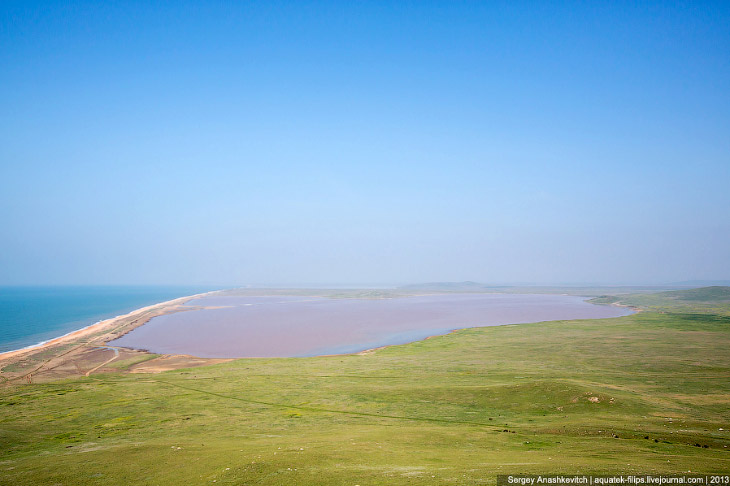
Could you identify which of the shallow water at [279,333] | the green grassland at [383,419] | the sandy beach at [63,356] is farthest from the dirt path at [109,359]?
the green grassland at [383,419]

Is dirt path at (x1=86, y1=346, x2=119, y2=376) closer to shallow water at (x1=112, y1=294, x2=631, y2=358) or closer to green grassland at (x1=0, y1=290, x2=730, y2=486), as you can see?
shallow water at (x1=112, y1=294, x2=631, y2=358)

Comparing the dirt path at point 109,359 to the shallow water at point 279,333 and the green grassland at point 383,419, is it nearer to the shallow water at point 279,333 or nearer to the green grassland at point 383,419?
the shallow water at point 279,333

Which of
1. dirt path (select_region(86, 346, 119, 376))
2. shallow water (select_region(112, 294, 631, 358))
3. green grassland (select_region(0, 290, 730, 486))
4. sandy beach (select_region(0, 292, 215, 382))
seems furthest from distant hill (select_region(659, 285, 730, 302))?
sandy beach (select_region(0, 292, 215, 382))

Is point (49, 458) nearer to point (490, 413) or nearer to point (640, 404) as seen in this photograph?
point (490, 413)

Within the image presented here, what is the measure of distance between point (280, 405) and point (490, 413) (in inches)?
630

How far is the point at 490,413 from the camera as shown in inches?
1035

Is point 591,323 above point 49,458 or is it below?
below

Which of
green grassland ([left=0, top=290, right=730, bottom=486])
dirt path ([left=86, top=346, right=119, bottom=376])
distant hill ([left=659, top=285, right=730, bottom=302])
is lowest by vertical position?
distant hill ([left=659, top=285, right=730, bottom=302])

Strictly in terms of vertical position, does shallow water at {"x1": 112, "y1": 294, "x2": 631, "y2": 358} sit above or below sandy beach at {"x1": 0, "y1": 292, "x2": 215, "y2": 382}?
below

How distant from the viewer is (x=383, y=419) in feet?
85.1

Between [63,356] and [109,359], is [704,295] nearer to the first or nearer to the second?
[109,359]

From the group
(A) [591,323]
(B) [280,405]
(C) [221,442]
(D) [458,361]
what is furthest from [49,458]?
(A) [591,323]

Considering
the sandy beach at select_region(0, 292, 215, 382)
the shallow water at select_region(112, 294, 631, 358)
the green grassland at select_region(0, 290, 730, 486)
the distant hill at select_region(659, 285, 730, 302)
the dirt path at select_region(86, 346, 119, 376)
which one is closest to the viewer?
the green grassland at select_region(0, 290, 730, 486)

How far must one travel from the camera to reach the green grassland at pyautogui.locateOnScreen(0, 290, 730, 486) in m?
14.4
